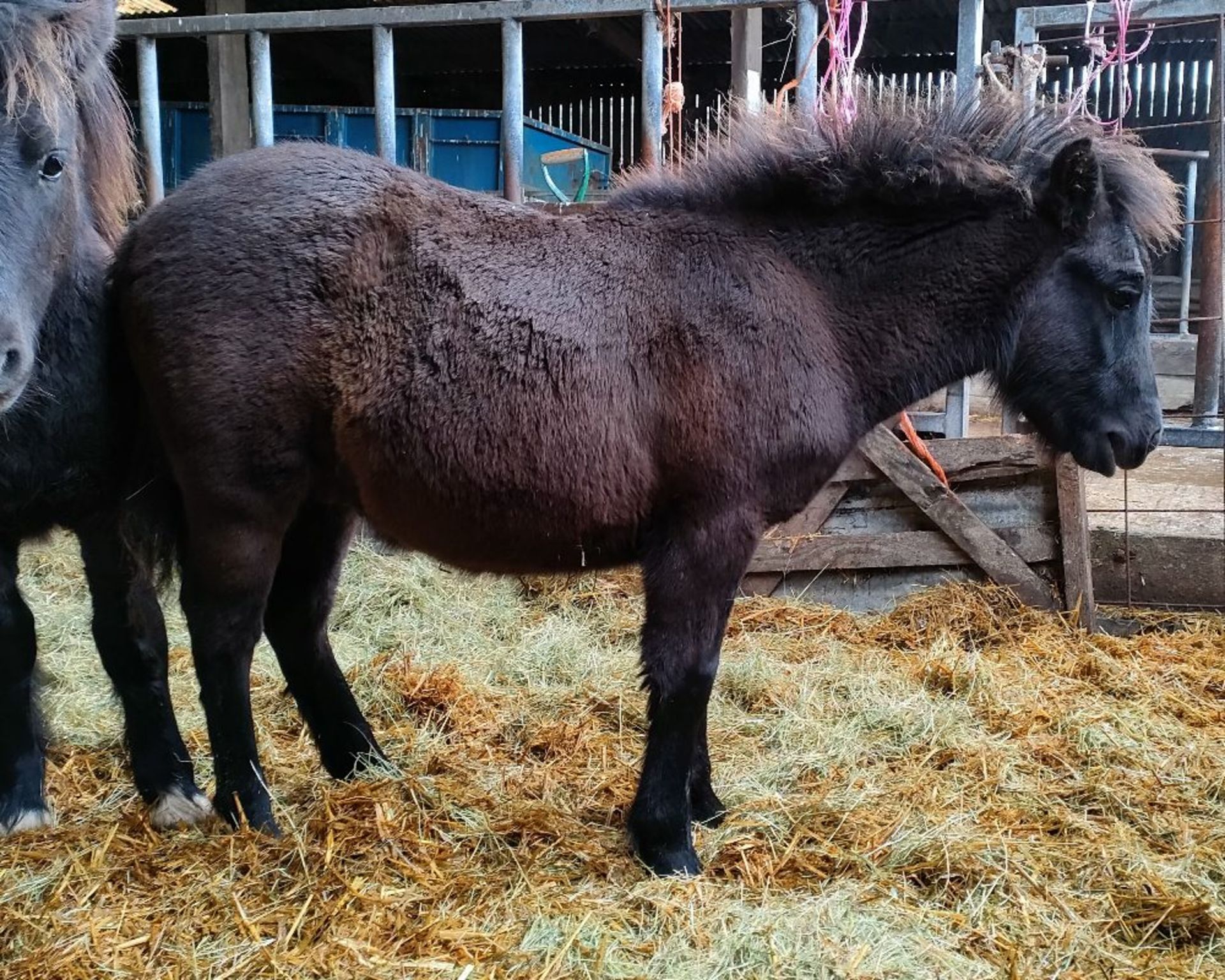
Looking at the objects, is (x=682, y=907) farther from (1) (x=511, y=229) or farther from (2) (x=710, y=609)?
(1) (x=511, y=229)

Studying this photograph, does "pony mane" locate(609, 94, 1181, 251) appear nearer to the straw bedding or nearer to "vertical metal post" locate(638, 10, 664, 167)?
"vertical metal post" locate(638, 10, 664, 167)

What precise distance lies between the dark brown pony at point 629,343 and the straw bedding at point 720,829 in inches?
12.5

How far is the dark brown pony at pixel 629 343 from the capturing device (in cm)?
285

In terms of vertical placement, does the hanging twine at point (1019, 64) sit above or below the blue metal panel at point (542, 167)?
above

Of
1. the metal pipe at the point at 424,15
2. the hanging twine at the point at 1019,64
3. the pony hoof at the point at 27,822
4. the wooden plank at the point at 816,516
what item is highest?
the metal pipe at the point at 424,15

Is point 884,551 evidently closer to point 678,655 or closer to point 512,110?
point 678,655

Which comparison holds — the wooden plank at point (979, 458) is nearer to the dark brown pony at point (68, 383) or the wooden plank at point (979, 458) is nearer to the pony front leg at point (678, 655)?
the pony front leg at point (678, 655)

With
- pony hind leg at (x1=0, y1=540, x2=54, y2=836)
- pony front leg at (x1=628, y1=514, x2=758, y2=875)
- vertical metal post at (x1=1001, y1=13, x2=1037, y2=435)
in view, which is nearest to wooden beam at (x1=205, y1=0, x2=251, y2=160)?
pony hind leg at (x1=0, y1=540, x2=54, y2=836)

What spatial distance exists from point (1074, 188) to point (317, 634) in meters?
2.79

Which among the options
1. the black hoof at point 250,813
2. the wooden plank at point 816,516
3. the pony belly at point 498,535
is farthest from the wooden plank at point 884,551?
the black hoof at point 250,813

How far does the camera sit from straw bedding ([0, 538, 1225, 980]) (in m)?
2.51

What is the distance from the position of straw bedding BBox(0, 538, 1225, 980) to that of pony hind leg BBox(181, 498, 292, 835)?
16cm

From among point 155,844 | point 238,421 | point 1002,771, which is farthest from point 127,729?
point 1002,771

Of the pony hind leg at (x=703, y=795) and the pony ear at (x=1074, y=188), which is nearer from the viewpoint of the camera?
the pony ear at (x=1074, y=188)
